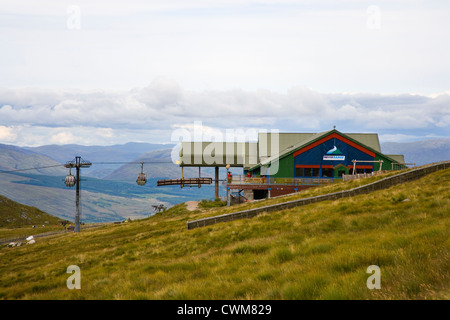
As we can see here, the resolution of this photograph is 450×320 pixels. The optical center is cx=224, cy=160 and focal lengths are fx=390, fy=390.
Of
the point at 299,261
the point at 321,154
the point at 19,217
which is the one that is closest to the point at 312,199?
the point at 299,261

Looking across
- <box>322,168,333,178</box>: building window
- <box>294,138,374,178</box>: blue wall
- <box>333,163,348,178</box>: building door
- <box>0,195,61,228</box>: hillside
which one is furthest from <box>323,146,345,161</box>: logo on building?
<box>0,195,61,228</box>: hillside

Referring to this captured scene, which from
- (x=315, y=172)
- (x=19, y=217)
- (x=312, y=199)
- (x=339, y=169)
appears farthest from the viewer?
(x=19, y=217)

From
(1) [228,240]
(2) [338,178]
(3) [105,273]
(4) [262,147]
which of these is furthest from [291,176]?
(3) [105,273]

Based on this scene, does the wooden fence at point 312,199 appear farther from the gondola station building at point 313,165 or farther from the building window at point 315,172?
the building window at point 315,172

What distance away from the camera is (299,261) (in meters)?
12.4

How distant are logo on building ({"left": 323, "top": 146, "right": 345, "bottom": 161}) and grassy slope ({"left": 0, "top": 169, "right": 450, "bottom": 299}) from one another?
30005mm

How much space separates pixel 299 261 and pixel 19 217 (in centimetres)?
14661

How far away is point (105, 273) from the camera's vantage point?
16.9m

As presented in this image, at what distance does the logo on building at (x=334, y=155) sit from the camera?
53500 millimetres

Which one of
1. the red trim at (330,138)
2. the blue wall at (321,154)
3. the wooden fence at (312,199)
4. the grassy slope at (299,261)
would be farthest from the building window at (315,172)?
the grassy slope at (299,261)

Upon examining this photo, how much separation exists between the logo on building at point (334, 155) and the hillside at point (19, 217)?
326 ft

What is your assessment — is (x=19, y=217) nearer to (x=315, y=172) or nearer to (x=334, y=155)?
(x=315, y=172)
